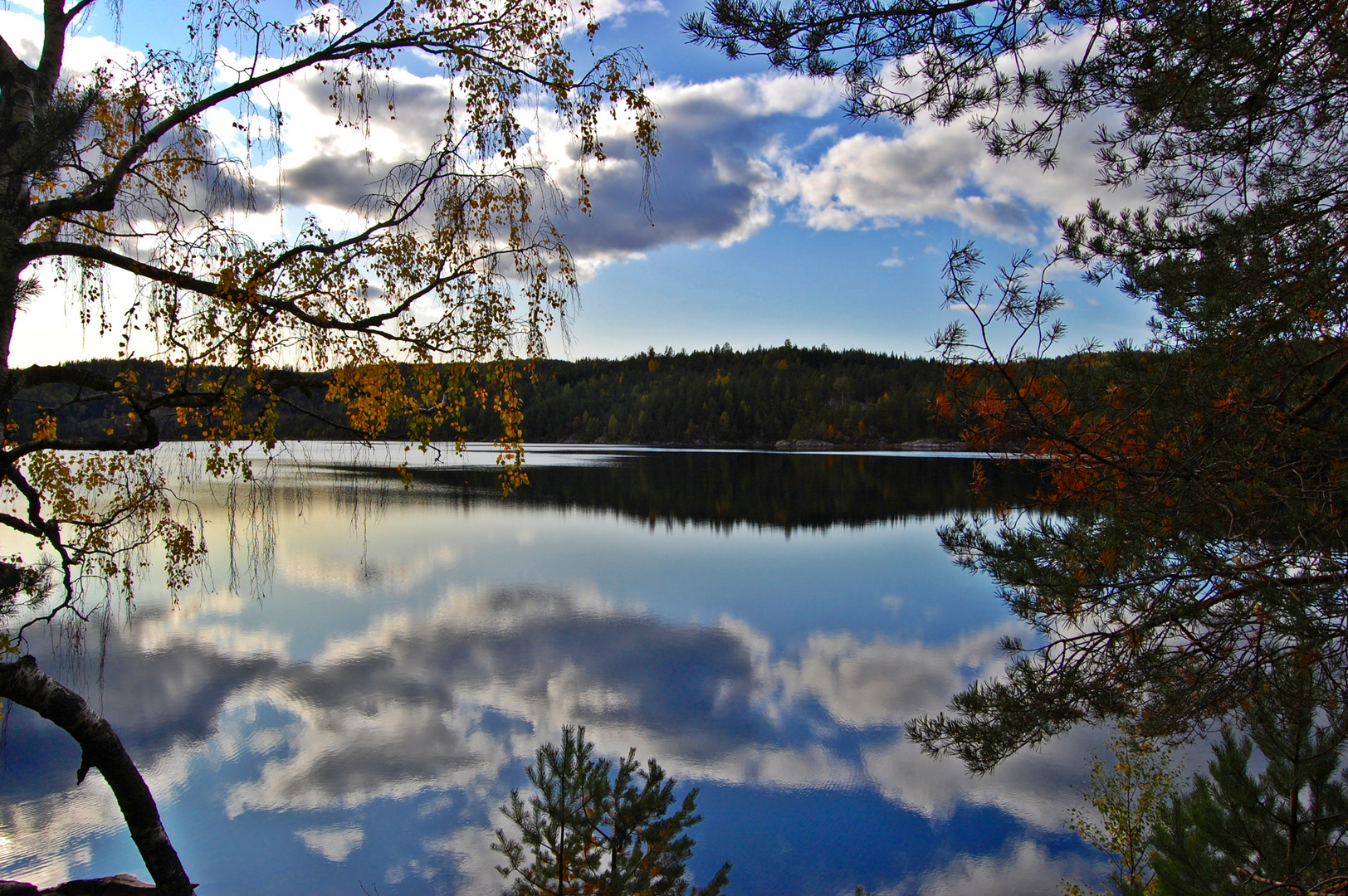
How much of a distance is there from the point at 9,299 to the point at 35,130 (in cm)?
82

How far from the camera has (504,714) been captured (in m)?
12.0

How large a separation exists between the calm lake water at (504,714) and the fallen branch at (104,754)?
3.97 feet

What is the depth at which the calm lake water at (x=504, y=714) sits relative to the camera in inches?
330

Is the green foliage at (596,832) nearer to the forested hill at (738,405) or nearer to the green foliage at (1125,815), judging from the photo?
the green foliage at (1125,815)

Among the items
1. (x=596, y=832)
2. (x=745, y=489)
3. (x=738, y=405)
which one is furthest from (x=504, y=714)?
(x=738, y=405)

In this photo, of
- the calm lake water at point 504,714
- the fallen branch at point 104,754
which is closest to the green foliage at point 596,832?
the fallen branch at point 104,754

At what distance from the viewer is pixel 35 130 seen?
2.83m

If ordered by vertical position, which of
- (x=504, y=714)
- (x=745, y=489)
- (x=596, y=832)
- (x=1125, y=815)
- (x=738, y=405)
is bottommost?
(x=504, y=714)

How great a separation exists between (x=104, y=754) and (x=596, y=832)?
360cm

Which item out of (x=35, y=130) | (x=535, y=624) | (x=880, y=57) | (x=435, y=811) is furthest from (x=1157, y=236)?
(x=535, y=624)

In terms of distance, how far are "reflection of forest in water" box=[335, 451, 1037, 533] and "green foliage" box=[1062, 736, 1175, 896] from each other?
1591 centimetres

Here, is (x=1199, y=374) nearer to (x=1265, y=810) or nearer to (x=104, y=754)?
(x=1265, y=810)

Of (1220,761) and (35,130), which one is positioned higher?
(35,130)

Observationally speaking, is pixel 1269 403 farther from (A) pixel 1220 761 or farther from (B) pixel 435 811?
(B) pixel 435 811
